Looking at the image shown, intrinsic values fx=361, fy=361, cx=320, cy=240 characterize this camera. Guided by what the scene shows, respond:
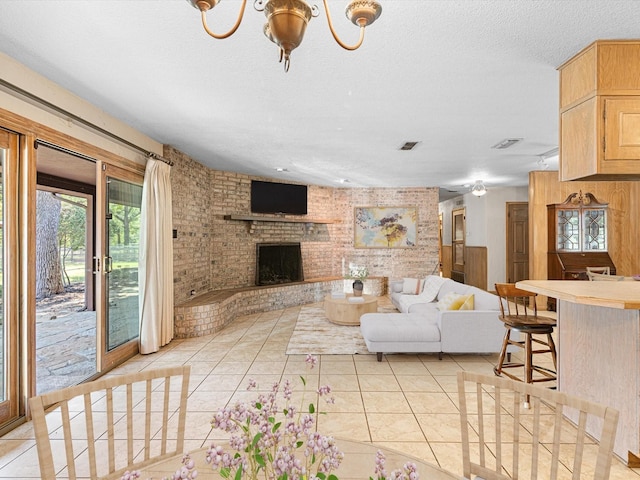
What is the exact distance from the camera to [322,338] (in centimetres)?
476

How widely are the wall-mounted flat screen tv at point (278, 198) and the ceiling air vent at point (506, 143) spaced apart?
3977 mm

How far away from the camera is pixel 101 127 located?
3496mm

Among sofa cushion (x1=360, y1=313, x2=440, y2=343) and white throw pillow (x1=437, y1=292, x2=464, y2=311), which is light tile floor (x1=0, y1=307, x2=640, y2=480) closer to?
sofa cushion (x1=360, y1=313, x2=440, y2=343)

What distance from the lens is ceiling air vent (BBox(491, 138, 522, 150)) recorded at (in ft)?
14.7

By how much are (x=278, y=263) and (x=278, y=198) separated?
1323 mm

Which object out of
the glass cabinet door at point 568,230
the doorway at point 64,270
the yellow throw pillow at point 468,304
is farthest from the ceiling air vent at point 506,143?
the doorway at point 64,270

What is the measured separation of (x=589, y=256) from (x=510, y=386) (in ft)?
20.9

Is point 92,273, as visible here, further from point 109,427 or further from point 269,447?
point 269,447

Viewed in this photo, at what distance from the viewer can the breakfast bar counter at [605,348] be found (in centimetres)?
211

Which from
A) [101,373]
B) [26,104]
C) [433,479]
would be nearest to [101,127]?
[26,104]

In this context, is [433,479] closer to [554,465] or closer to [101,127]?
[554,465]

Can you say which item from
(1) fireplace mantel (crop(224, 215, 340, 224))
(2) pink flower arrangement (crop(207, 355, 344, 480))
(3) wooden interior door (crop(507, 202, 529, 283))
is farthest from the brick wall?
(2) pink flower arrangement (crop(207, 355, 344, 480))

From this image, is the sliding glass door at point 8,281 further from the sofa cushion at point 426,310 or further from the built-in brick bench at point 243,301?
the sofa cushion at point 426,310

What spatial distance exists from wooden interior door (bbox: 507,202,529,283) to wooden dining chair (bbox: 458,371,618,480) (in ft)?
19.0
